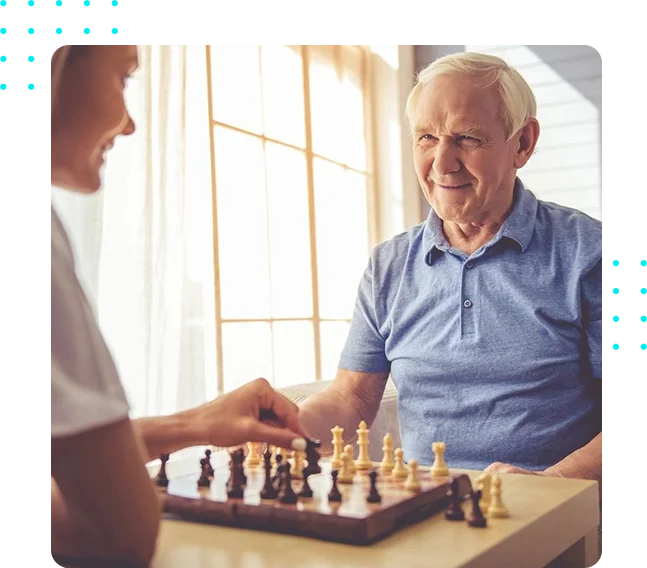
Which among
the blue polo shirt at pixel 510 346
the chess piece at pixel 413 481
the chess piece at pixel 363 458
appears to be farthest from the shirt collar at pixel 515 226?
the chess piece at pixel 413 481

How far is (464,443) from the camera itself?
95 cm

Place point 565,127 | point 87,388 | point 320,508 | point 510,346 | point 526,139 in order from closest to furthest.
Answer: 1. point 87,388
2. point 320,508
3. point 510,346
4. point 526,139
5. point 565,127

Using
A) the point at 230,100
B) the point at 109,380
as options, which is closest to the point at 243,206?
the point at 230,100

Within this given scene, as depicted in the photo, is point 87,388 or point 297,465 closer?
point 87,388

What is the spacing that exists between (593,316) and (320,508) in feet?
1.85

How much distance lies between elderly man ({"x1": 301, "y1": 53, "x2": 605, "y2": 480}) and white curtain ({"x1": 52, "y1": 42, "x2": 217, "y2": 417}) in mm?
363

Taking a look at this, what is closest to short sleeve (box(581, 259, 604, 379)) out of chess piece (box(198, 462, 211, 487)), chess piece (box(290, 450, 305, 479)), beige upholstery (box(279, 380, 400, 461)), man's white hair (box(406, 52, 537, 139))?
man's white hair (box(406, 52, 537, 139))

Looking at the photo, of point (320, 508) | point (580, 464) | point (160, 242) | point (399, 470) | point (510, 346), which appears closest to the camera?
point (320, 508)

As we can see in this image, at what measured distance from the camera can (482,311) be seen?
98 centimetres

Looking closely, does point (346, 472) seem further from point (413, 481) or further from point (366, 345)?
point (366, 345)

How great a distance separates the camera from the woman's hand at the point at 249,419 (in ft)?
1.85

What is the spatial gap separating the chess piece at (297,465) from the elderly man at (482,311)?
0.26 m

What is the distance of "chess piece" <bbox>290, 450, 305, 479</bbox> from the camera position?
62 centimetres

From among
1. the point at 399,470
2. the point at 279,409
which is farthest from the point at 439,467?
the point at 279,409
